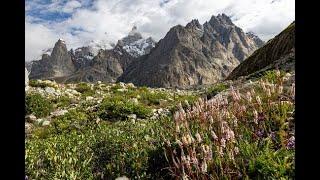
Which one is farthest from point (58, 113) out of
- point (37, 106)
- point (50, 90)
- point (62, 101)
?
point (50, 90)

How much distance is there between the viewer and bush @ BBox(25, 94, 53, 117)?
18.2 m

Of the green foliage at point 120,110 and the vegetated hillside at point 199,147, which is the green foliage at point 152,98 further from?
the vegetated hillside at point 199,147

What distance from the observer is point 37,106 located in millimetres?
18500

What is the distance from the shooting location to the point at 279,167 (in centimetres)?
573

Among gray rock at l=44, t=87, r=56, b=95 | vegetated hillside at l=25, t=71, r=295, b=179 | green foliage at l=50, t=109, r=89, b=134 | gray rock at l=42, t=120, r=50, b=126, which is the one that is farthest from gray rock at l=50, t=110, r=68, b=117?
vegetated hillside at l=25, t=71, r=295, b=179

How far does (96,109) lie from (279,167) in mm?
13450

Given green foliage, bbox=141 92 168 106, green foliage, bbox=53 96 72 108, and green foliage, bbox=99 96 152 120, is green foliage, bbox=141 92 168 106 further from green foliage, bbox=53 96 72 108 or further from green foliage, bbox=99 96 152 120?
green foliage, bbox=99 96 152 120

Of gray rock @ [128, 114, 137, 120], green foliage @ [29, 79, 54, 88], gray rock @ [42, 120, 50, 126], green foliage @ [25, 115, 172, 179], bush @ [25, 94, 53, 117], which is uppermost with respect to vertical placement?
green foliage @ [29, 79, 54, 88]

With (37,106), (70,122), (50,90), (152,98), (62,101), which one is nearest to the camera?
(70,122)

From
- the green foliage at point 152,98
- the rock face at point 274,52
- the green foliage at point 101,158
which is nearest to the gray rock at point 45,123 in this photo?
the green foliage at point 152,98

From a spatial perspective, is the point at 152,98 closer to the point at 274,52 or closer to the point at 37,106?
the point at 37,106

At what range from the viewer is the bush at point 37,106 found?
18.2 meters

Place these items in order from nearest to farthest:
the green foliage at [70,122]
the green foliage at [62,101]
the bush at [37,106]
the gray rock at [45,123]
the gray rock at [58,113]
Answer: the green foliage at [70,122] → the gray rock at [45,123] → the bush at [37,106] → the gray rock at [58,113] → the green foliage at [62,101]

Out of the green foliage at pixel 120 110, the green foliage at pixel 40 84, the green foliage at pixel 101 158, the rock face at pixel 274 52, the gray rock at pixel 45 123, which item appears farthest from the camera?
the rock face at pixel 274 52
